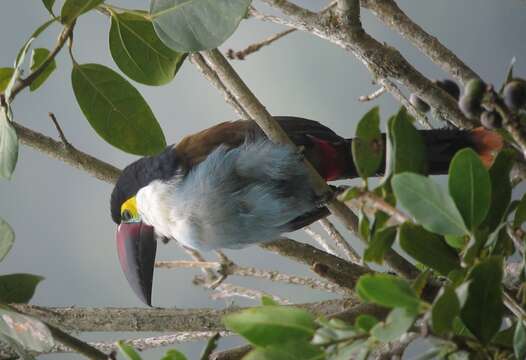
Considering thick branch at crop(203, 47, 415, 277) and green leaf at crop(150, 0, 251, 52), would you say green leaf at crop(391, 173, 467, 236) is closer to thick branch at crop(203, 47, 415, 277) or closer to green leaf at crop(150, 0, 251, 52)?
green leaf at crop(150, 0, 251, 52)

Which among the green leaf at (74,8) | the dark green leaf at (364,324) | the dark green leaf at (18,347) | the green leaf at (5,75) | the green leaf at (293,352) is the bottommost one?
the dark green leaf at (364,324)

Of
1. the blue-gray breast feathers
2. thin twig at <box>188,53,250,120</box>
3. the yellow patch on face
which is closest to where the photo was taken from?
thin twig at <box>188,53,250,120</box>

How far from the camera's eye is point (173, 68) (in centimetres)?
87

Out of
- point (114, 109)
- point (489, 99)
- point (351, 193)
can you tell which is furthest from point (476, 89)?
point (114, 109)

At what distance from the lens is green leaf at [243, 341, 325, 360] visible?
1.53 ft

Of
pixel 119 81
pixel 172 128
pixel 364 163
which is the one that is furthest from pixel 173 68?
pixel 172 128

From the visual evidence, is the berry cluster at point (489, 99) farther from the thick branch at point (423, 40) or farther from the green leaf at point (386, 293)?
the thick branch at point (423, 40)

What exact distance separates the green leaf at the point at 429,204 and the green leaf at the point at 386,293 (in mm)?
69

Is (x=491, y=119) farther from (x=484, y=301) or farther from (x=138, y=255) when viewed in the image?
(x=138, y=255)

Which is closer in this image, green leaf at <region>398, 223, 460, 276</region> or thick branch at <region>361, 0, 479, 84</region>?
green leaf at <region>398, 223, 460, 276</region>

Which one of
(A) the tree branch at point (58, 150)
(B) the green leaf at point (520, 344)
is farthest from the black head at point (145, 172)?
(B) the green leaf at point (520, 344)

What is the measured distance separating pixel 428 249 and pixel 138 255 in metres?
0.85

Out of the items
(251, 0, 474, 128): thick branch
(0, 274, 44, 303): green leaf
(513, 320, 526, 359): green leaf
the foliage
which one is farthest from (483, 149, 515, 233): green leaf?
(0, 274, 44, 303): green leaf

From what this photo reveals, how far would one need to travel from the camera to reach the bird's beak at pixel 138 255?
128 cm
